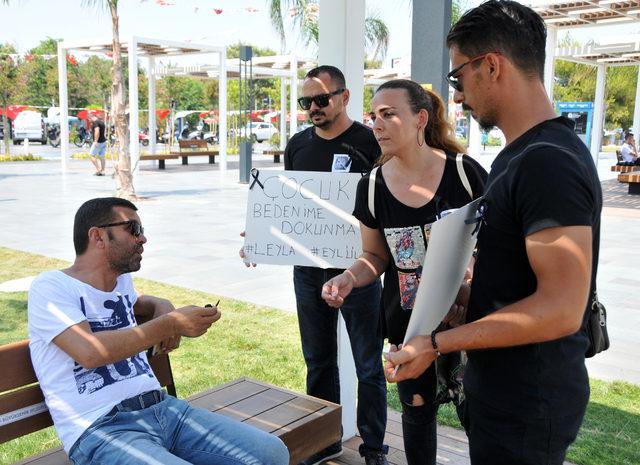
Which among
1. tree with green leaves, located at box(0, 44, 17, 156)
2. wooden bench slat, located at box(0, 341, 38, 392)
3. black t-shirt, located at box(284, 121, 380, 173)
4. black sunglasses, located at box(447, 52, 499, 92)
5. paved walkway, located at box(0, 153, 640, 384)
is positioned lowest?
paved walkway, located at box(0, 153, 640, 384)

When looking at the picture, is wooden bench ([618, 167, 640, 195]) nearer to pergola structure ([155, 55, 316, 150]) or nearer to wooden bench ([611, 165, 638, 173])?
wooden bench ([611, 165, 638, 173])

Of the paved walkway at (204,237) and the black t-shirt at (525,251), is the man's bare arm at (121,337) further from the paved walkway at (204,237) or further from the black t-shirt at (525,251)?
the paved walkway at (204,237)

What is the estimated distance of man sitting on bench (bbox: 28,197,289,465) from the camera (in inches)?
89.7

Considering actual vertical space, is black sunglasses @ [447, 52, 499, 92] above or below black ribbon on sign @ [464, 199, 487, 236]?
above

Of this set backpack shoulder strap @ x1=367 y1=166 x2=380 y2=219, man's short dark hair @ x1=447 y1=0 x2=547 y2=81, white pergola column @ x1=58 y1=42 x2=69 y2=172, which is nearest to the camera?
man's short dark hair @ x1=447 y1=0 x2=547 y2=81

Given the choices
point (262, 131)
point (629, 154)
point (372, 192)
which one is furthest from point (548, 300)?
point (262, 131)

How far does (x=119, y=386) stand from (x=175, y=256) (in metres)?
6.42

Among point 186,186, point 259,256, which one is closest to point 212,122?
point 186,186

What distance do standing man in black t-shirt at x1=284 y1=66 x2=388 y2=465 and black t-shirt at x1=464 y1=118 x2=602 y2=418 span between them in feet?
4.88

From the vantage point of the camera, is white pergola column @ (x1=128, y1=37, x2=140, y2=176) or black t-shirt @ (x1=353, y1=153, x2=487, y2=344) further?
white pergola column @ (x1=128, y1=37, x2=140, y2=176)

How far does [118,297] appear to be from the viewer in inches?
101

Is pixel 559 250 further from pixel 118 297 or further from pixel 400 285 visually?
pixel 118 297

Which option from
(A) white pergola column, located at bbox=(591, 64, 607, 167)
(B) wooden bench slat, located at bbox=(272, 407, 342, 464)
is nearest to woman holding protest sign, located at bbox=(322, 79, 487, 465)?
(B) wooden bench slat, located at bbox=(272, 407, 342, 464)

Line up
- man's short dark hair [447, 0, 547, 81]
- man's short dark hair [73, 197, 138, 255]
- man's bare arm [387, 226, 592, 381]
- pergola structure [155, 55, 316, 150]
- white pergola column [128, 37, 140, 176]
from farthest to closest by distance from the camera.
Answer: pergola structure [155, 55, 316, 150] → white pergola column [128, 37, 140, 176] → man's short dark hair [73, 197, 138, 255] → man's short dark hair [447, 0, 547, 81] → man's bare arm [387, 226, 592, 381]
